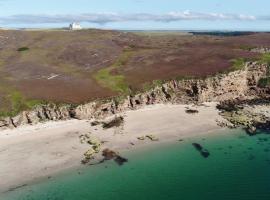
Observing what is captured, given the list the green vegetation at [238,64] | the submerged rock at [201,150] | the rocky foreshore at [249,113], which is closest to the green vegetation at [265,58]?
the green vegetation at [238,64]

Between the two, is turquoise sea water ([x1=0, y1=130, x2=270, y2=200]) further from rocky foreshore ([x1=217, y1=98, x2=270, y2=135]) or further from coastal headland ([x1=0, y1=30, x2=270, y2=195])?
rocky foreshore ([x1=217, y1=98, x2=270, y2=135])

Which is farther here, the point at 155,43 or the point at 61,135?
the point at 155,43

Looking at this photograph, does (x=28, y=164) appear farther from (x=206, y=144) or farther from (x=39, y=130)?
(x=206, y=144)

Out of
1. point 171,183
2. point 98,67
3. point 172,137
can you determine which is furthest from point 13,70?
point 171,183

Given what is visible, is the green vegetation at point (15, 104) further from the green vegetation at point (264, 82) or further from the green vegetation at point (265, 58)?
the green vegetation at point (265, 58)

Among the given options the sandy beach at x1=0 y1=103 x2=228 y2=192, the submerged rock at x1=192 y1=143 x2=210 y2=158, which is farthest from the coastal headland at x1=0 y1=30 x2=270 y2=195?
the submerged rock at x1=192 y1=143 x2=210 y2=158

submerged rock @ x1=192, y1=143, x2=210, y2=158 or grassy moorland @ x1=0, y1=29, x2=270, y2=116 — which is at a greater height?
grassy moorland @ x1=0, y1=29, x2=270, y2=116
